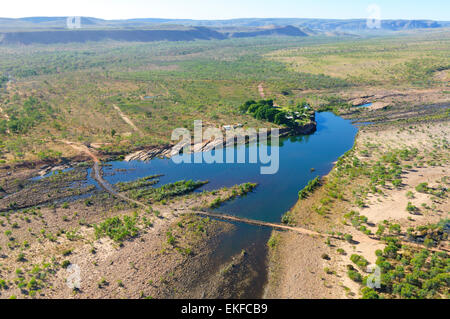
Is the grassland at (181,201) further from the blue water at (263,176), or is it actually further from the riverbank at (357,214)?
the blue water at (263,176)

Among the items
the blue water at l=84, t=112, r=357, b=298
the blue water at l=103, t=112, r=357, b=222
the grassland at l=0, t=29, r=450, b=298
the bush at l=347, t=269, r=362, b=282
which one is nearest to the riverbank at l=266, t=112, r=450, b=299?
the grassland at l=0, t=29, r=450, b=298

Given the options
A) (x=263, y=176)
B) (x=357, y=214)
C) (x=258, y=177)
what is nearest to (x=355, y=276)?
(x=357, y=214)

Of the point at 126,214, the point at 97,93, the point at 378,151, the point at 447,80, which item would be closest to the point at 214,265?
the point at 126,214

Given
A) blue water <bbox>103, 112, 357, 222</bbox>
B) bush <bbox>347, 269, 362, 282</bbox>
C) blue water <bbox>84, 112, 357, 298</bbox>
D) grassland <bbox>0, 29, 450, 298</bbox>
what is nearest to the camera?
bush <bbox>347, 269, 362, 282</bbox>

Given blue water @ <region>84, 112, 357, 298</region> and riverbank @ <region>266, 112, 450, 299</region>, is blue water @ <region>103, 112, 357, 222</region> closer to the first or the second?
blue water @ <region>84, 112, 357, 298</region>

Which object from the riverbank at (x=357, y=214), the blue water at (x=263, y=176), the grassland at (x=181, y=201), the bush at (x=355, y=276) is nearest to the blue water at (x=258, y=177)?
the blue water at (x=263, y=176)
